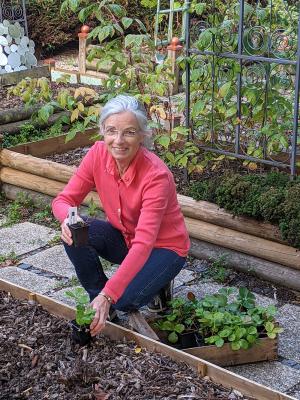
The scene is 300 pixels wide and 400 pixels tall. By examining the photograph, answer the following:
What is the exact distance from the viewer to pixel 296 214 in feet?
14.6

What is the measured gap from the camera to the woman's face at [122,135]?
3707 mm

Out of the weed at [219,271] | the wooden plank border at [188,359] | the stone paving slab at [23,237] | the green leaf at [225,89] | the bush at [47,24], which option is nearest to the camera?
the wooden plank border at [188,359]

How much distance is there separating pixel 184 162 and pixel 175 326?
189 cm

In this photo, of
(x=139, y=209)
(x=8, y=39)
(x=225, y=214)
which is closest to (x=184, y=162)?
(x=225, y=214)

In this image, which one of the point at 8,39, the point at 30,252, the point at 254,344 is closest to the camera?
the point at 254,344

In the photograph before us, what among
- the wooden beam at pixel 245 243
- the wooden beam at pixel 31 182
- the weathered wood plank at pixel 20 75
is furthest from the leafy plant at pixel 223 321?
the weathered wood plank at pixel 20 75

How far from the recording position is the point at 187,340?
3.81 m

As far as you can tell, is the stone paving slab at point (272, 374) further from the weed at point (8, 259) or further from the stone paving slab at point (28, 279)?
the weed at point (8, 259)

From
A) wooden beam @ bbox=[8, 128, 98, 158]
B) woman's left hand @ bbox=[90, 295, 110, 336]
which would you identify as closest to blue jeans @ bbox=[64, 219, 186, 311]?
woman's left hand @ bbox=[90, 295, 110, 336]

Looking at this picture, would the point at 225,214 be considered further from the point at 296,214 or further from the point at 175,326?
the point at 175,326

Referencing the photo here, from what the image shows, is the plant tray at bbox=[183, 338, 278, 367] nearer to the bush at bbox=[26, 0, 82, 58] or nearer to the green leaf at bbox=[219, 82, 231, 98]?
the green leaf at bbox=[219, 82, 231, 98]

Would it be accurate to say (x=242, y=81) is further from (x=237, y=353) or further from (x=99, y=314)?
(x=99, y=314)

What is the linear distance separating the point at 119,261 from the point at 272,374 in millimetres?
984

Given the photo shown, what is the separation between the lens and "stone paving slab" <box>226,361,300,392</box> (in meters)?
3.68
